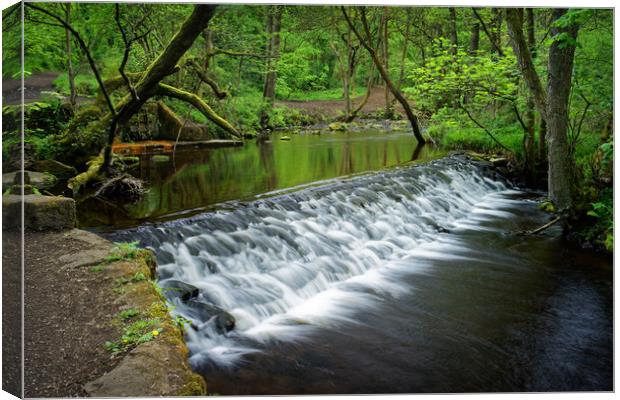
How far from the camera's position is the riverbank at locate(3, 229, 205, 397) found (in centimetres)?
216

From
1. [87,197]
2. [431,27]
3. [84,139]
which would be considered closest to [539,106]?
[431,27]

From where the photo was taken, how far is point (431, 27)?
573 centimetres

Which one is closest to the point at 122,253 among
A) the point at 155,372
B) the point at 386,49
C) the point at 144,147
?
the point at 155,372

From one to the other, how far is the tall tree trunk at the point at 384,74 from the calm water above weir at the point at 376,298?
5.73ft

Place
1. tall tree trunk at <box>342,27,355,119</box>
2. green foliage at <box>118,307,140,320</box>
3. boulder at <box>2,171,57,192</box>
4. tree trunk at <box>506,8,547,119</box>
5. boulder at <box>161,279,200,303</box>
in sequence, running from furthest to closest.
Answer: tall tree trunk at <box>342,27,355,119</box> < boulder at <box>2,171,57,192</box> < tree trunk at <box>506,8,547,119</box> < boulder at <box>161,279,200,303</box> < green foliage at <box>118,307,140,320</box>

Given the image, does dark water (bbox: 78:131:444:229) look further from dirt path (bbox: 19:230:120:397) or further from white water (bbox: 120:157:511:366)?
dirt path (bbox: 19:230:120:397)

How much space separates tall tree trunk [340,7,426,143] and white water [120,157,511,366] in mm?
1593

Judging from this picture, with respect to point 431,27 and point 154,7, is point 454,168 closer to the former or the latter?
→ point 431,27

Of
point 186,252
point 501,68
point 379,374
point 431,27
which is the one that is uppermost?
point 431,27

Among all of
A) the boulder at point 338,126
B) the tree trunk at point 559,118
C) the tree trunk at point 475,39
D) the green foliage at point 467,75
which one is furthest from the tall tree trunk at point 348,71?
the tree trunk at point 559,118

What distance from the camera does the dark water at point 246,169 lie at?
5660 mm

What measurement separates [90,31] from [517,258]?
4.73 metres

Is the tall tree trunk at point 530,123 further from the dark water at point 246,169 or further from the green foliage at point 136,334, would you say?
the green foliage at point 136,334

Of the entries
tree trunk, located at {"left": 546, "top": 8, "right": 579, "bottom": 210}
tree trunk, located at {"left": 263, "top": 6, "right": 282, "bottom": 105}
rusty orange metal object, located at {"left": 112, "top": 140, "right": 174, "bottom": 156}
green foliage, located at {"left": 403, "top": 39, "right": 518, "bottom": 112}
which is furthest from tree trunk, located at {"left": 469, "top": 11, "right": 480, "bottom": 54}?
rusty orange metal object, located at {"left": 112, "top": 140, "right": 174, "bottom": 156}
